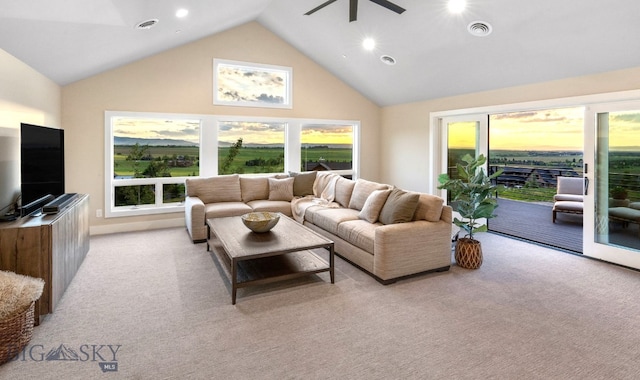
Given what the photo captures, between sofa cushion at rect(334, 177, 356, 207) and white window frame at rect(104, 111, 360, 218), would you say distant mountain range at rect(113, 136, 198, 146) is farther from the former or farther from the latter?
sofa cushion at rect(334, 177, 356, 207)

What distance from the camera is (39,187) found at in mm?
3336

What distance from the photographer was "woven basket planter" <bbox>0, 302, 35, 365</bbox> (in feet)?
6.84

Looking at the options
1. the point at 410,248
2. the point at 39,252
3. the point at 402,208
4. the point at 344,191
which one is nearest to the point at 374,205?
the point at 402,208

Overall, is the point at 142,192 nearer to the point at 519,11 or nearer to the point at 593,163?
the point at 519,11

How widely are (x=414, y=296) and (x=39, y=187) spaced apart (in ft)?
Answer: 12.1

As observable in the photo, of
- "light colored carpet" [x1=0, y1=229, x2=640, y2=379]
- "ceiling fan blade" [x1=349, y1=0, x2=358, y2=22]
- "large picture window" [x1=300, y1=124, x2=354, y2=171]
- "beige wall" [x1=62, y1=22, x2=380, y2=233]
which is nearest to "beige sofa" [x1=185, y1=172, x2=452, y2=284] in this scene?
"light colored carpet" [x1=0, y1=229, x2=640, y2=379]

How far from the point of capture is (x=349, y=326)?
2564 mm

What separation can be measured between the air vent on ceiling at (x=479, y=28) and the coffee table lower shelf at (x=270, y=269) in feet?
10.4

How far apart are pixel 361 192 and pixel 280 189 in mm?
1632

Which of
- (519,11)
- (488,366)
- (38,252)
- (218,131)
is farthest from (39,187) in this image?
(519,11)

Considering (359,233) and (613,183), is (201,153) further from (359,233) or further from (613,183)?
(613,183)

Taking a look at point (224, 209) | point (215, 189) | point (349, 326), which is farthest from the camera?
point (215, 189)

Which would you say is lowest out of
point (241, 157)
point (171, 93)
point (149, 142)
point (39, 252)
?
point (39, 252)

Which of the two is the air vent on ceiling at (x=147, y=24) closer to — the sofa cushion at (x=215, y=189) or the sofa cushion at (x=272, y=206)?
the sofa cushion at (x=215, y=189)
